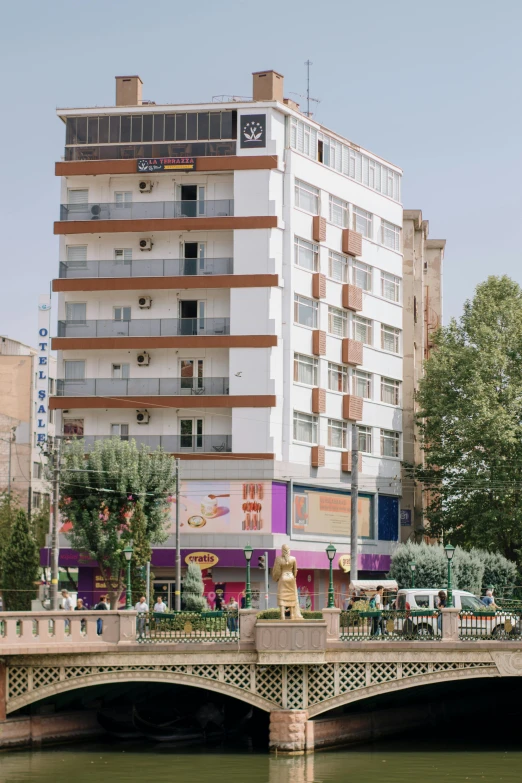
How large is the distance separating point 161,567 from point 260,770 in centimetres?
2987

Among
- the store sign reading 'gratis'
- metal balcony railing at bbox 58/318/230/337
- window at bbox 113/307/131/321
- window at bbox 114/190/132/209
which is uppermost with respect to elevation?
window at bbox 114/190/132/209

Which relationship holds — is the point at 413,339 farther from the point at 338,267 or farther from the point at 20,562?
the point at 20,562

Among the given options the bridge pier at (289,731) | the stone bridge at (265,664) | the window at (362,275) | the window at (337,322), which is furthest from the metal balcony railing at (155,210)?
the bridge pier at (289,731)

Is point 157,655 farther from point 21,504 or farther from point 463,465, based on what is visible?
point 21,504

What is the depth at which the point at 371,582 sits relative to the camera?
60.2 meters

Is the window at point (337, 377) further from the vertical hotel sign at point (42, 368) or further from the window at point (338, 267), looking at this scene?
the vertical hotel sign at point (42, 368)

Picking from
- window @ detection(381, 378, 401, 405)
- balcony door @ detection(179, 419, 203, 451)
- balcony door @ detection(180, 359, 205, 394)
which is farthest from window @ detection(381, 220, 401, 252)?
balcony door @ detection(179, 419, 203, 451)

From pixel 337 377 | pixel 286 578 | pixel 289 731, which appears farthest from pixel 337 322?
pixel 289 731

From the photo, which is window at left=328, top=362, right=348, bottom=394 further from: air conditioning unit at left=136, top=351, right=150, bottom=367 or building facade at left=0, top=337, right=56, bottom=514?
building facade at left=0, top=337, right=56, bottom=514

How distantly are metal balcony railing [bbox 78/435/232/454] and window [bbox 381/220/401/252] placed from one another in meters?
16.8

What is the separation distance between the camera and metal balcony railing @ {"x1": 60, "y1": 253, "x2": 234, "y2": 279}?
69.3 m

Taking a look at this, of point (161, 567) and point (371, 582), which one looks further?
point (161, 567)

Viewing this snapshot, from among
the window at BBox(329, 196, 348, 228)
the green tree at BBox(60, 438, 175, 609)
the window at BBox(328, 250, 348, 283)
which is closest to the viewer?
the green tree at BBox(60, 438, 175, 609)

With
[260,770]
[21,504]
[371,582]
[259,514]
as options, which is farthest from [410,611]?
[21,504]
